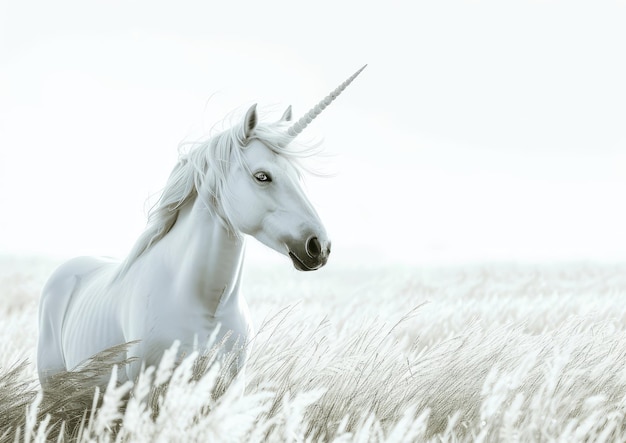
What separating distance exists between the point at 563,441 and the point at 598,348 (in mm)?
2258

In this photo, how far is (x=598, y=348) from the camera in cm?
442

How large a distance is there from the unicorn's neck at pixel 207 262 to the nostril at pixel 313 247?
410mm

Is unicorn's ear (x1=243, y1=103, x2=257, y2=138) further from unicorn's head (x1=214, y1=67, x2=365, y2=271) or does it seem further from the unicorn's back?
the unicorn's back

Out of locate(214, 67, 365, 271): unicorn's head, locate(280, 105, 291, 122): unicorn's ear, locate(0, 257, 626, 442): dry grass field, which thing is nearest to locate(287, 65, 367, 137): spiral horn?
locate(214, 67, 365, 271): unicorn's head

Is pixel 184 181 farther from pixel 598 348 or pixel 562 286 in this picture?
pixel 562 286

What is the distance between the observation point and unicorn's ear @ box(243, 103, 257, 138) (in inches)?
131

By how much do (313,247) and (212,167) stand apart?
0.65 metres

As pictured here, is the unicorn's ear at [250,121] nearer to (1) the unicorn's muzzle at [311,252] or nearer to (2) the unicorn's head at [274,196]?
(2) the unicorn's head at [274,196]

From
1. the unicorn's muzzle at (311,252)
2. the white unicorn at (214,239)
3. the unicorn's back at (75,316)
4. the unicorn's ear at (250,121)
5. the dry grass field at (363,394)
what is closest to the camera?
the dry grass field at (363,394)

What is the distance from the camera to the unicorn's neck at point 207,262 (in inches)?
131

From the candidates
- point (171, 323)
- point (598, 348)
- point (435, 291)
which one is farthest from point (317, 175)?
point (435, 291)

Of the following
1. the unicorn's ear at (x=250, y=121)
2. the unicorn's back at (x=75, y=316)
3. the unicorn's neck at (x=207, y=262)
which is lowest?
the unicorn's back at (x=75, y=316)

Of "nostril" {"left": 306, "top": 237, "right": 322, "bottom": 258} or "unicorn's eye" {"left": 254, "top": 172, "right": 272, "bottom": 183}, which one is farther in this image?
"unicorn's eye" {"left": 254, "top": 172, "right": 272, "bottom": 183}

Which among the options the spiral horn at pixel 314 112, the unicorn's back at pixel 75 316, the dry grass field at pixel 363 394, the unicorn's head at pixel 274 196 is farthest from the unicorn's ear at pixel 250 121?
the unicorn's back at pixel 75 316
